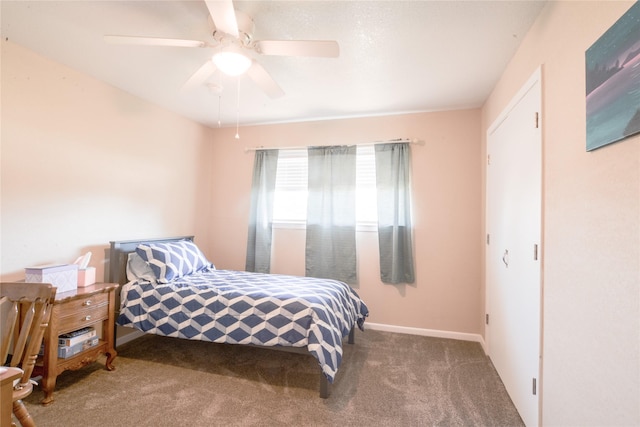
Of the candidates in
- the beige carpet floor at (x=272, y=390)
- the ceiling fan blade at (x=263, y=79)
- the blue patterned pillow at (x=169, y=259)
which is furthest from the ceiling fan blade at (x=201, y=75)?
the beige carpet floor at (x=272, y=390)

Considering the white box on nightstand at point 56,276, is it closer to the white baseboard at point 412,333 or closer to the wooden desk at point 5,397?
the white baseboard at point 412,333

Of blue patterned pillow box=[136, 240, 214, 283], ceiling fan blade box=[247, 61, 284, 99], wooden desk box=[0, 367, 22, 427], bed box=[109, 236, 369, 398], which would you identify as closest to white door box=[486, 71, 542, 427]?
bed box=[109, 236, 369, 398]

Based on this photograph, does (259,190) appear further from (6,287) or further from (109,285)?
(6,287)

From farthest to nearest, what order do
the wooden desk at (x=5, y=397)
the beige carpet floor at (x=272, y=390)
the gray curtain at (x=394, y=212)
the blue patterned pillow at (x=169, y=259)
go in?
1. the gray curtain at (x=394, y=212)
2. the blue patterned pillow at (x=169, y=259)
3. the beige carpet floor at (x=272, y=390)
4. the wooden desk at (x=5, y=397)

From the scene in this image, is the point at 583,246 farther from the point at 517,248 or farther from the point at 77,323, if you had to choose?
the point at 77,323

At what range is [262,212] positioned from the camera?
12.2ft

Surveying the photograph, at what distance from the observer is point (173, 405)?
6.31 feet

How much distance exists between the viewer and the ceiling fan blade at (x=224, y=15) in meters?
1.34

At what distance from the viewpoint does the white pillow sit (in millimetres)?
2684

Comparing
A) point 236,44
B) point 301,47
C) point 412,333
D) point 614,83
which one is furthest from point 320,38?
point 412,333

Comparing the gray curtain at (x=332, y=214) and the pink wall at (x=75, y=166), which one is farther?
the gray curtain at (x=332, y=214)

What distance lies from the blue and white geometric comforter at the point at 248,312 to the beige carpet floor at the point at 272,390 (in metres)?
0.30

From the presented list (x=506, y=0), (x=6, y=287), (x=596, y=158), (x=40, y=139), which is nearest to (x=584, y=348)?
(x=596, y=158)

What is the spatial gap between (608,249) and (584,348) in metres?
0.45
